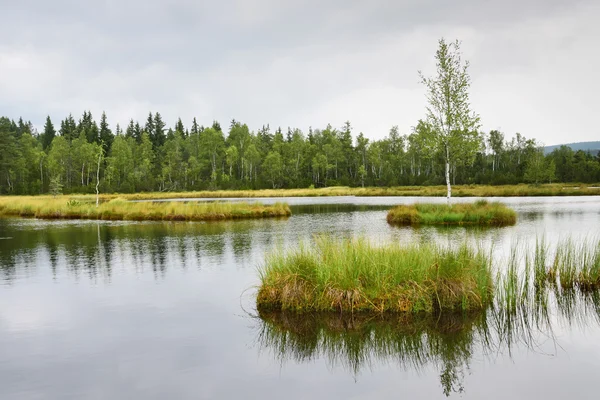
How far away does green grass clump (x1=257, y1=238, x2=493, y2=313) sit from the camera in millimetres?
10562

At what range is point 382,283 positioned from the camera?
1072cm

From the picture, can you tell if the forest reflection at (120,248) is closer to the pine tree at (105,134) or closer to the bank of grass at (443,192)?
the bank of grass at (443,192)

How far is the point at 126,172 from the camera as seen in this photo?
106875 mm

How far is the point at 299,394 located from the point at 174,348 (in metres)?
3.23

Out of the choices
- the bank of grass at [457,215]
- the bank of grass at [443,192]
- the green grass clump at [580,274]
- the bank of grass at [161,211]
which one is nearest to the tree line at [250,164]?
the bank of grass at [443,192]

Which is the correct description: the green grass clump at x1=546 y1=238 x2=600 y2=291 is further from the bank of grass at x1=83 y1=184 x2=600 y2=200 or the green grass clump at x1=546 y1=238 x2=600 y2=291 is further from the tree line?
the tree line

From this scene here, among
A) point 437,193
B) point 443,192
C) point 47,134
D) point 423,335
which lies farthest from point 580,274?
point 47,134

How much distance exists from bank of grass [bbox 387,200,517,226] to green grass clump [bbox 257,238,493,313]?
1969 cm

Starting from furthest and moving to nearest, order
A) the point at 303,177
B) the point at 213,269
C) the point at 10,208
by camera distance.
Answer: the point at 303,177, the point at 10,208, the point at 213,269

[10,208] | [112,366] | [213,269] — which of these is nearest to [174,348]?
[112,366]

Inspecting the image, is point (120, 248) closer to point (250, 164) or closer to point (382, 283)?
point (382, 283)

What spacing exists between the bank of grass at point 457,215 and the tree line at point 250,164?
5677cm

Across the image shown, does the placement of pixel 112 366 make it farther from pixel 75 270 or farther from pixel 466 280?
pixel 75 270

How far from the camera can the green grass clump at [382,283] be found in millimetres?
10562
